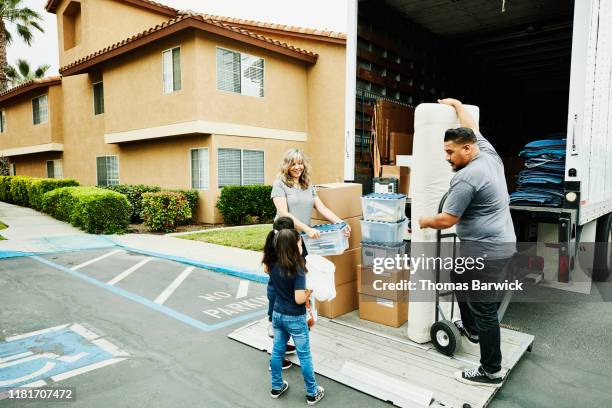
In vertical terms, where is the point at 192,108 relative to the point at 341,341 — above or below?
above

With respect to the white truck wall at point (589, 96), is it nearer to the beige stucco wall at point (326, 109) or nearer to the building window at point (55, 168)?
the beige stucco wall at point (326, 109)

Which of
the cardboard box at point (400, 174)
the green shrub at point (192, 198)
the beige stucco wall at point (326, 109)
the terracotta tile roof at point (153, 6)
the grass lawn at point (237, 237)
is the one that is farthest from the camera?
the terracotta tile roof at point (153, 6)

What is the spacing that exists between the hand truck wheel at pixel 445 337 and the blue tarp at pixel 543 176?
6.52 ft

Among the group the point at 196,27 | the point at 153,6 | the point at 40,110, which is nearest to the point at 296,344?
the point at 196,27

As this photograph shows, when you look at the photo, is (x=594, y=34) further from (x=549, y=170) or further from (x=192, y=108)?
(x=192, y=108)

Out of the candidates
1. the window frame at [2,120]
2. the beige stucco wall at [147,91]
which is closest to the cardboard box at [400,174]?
the beige stucco wall at [147,91]

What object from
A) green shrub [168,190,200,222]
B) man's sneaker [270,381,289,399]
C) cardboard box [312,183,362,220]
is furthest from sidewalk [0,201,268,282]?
man's sneaker [270,381,289,399]

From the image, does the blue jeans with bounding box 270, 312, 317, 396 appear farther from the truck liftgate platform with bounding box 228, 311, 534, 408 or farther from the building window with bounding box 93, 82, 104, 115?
the building window with bounding box 93, 82, 104, 115

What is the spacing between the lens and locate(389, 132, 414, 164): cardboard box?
617 centimetres

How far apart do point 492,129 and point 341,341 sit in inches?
283

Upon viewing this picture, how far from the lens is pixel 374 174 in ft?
20.2

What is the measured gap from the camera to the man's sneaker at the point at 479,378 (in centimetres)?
330

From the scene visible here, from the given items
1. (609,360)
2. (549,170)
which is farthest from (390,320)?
(549,170)

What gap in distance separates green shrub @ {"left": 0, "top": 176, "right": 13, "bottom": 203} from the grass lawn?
13739 mm
